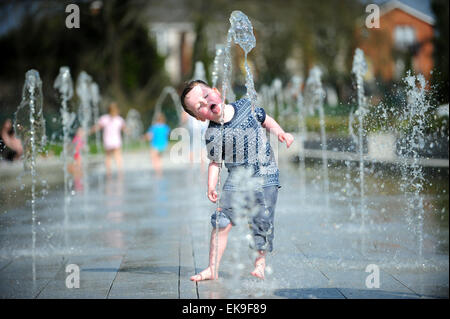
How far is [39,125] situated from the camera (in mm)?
8562

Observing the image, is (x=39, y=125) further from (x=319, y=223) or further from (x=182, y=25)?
(x=182, y=25)

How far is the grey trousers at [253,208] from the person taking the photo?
544cm

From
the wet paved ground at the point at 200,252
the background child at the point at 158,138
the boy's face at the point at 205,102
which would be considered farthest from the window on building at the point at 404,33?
the boy's face at the point at 205,102

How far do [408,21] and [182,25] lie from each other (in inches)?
801

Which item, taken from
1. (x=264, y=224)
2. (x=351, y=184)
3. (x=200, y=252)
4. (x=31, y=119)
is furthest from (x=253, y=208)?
(x=351, y=184)

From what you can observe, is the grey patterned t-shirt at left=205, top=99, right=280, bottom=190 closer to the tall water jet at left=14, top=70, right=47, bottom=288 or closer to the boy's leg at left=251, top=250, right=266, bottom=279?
the boy's leg at left=251, top=250, right=266, bottom=279

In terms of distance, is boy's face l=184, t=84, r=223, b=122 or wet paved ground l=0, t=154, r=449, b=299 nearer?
boy's face l=184, t=84, r=223, b=122

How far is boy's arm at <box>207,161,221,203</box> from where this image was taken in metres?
5.32

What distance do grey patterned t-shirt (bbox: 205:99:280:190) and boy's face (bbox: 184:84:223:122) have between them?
3.4 inches

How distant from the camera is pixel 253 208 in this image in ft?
17.9

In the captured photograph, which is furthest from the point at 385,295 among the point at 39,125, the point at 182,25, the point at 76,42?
the point at 182,25

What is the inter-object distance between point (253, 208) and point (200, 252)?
172 cm

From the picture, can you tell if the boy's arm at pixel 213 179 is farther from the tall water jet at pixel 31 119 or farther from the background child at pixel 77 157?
the background child at pixel 77 157

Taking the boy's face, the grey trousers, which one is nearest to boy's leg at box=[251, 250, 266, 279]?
the grey trousers
